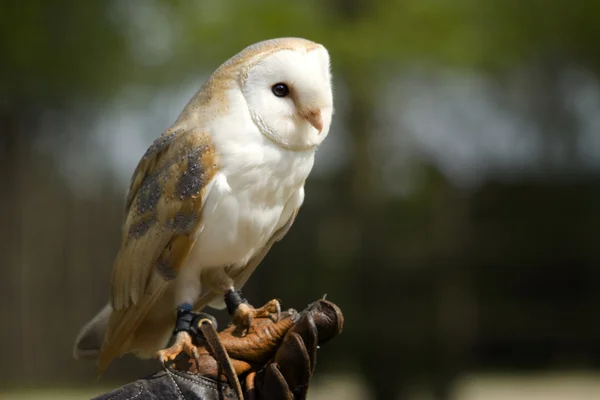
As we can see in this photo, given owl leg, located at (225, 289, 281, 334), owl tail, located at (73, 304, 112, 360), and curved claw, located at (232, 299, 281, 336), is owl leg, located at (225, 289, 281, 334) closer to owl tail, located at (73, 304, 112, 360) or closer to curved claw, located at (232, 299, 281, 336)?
curved claw, located at (232, 299, 281, 336)

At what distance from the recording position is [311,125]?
66.5 inches

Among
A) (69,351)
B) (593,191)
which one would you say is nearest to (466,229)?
(593,191)

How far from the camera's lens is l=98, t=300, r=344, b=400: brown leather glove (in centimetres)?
158

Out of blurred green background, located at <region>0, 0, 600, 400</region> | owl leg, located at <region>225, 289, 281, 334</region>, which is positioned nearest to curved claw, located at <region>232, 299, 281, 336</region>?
owl leg, located at <region>225, 289, 281, 334</region>

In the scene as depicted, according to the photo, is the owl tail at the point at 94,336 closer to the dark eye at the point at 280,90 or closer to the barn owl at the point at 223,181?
the barn owl at the point at 223,181

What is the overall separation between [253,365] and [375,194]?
4398 millimetres

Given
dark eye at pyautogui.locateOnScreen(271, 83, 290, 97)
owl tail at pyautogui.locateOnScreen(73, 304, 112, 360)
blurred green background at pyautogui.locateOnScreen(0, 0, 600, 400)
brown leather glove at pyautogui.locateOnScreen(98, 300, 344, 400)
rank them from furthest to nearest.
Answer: blurred green background at pyautogui.locateOnScreen(0, 0, 600, 400), owl tail at pyautogui.locateOnScreen(73, 304, 112, 360), dark eye at pyautogui.locateOnScreen(271, 83, 290, 97), brown leather glove at pyautogui.locateOnScreen(98, 300, 344, 400)

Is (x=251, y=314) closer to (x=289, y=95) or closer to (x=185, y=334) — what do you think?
(x=185, y=334)

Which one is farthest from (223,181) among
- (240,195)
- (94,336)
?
(94,336)

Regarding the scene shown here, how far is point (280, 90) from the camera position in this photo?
169 centimetres

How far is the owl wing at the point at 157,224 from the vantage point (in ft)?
5.56

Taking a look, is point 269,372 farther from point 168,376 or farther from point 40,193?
point 40,193

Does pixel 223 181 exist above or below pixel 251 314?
above

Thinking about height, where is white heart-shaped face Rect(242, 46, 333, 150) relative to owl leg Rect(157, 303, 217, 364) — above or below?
above
